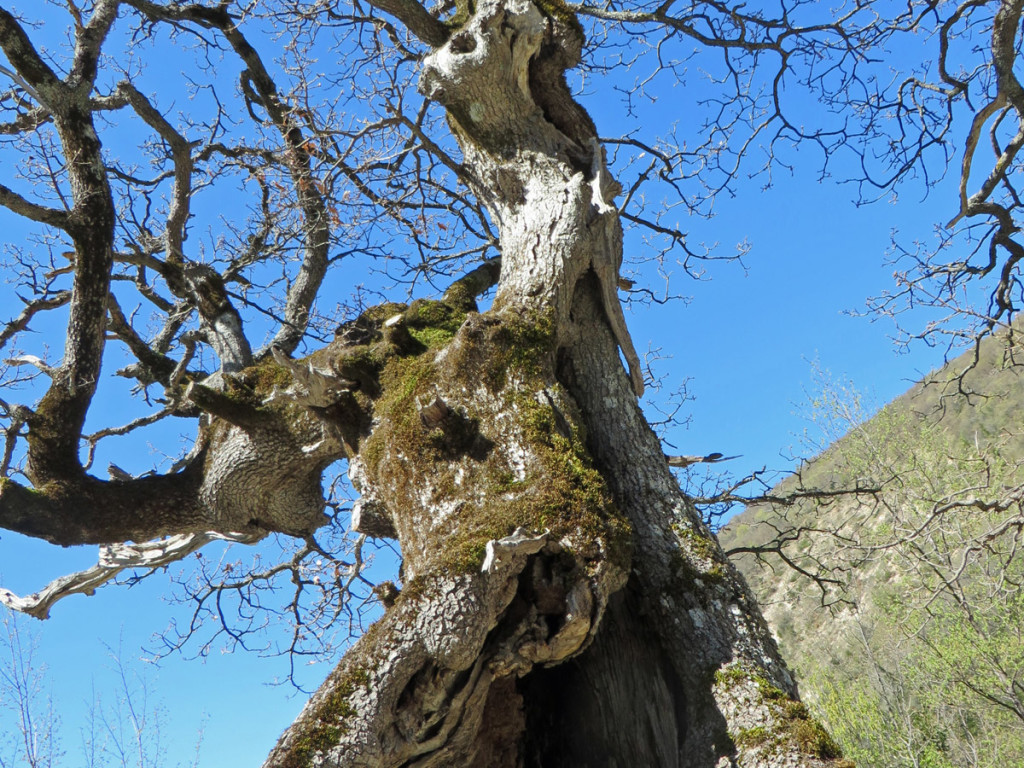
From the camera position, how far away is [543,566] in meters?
2.80


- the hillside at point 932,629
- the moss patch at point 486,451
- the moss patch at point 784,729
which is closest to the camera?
the moss patch at point 784,729

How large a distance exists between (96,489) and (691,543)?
3560mm

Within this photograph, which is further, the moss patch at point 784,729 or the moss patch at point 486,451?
the moss patch at point 486,451

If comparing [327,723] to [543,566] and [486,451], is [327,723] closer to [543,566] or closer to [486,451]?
[543,566]

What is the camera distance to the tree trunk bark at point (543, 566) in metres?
2.53

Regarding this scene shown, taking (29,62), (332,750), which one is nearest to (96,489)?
(29,62)

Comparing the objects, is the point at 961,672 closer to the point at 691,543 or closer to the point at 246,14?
the point at 691,543

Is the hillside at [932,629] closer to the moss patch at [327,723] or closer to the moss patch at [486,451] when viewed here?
the moss patch at [486,451]

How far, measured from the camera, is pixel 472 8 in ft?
17.2

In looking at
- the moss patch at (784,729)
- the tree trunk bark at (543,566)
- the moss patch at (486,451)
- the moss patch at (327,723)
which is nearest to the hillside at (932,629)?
the tree trunk bark at (543,566)

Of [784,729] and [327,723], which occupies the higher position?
[327,723]

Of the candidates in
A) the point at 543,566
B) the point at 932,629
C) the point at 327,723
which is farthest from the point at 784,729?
the point at 932,629

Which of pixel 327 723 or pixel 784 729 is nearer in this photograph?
pixel 327 723

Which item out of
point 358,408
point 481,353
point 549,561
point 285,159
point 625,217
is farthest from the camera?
point 625,217
